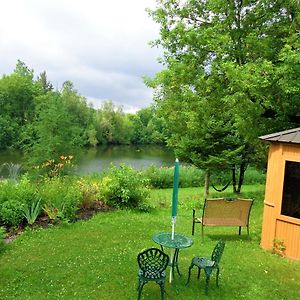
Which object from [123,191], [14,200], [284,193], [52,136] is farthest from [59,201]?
[52,136]

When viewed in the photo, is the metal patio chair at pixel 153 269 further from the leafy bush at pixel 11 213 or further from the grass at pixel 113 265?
the leafy bush at pixel 11 213

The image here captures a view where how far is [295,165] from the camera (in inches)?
265

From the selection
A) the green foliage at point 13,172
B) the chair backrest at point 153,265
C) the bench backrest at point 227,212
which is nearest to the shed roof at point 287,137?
the bench backrest at point 227,212

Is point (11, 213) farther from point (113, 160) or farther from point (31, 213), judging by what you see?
point (113, 160)

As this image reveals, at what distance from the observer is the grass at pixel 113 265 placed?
Answer: 526 cm

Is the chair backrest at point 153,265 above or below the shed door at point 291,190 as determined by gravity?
below

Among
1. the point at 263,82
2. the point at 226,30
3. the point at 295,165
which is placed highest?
the point at 226,30

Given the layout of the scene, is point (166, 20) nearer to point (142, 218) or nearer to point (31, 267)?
point (142, 218)

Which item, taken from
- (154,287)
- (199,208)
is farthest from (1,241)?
(199,208)

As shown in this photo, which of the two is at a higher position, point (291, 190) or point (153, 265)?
point (291, 190)

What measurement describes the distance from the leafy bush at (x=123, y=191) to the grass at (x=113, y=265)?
1536 mm

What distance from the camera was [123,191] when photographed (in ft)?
34.3

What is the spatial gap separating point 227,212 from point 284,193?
1.57m

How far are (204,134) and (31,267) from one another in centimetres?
967
